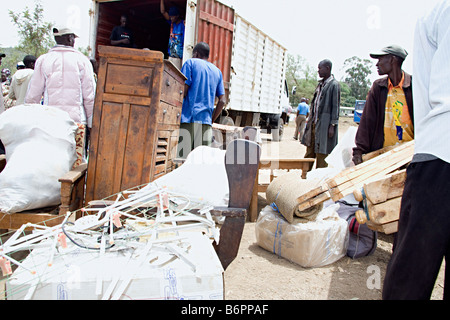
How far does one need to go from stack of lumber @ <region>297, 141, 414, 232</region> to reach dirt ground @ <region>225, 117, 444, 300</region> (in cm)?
53

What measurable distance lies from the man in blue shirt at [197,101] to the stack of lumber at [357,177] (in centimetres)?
156

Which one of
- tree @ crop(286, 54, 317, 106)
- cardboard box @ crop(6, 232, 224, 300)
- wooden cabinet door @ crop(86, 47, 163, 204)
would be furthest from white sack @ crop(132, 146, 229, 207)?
tree @ crop(286, 54, 317, 106)

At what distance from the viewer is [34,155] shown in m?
2.29

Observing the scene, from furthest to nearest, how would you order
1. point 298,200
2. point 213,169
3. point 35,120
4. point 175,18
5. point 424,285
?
point 175,18, point 298,200, point 35,120, point 213,169, point 424,285

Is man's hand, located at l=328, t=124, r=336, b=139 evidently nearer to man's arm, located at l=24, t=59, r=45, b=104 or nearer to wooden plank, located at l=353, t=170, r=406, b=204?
wooden plank, located at l=353, t=170, r=406, b=204

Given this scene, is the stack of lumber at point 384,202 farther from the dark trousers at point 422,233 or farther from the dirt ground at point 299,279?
the dirt ground at point 299,279

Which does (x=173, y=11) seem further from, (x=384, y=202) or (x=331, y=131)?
(x=384, y=202)

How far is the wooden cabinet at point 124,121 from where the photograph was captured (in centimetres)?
236

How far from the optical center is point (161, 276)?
1354 mm

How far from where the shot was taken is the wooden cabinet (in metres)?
2.36

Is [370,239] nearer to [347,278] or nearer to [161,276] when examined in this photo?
[347,278]

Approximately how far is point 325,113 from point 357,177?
206cm
